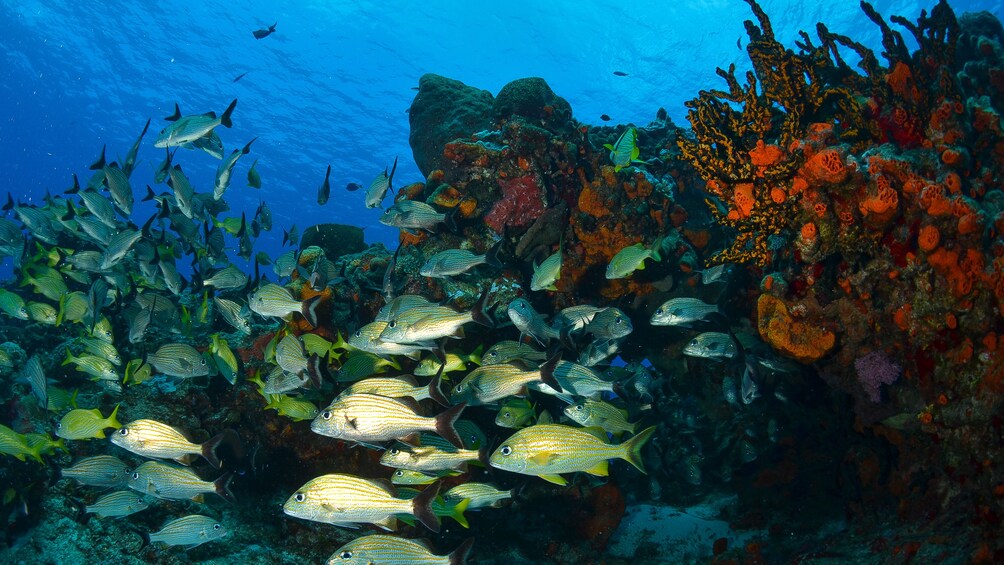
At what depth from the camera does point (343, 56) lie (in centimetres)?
3684

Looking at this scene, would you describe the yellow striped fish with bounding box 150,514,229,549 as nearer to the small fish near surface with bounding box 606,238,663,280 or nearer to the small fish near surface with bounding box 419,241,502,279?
the small fish near surface with bounding box 419,241,502,279

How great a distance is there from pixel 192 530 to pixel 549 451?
12.1 ft

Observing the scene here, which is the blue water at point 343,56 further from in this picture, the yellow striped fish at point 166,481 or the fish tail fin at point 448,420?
the yellow striped fish at point 166,481

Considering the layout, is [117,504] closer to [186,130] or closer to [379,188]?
[186,130]

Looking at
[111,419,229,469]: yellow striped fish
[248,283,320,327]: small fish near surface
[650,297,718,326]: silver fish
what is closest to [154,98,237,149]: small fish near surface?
[248,283,320,327]: small fish near surface

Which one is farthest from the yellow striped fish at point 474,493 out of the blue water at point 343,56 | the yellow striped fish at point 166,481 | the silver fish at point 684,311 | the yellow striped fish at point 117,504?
the blue water at point 343,56

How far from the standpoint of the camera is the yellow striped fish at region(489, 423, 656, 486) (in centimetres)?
369

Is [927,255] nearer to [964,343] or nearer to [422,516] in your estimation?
[964,343]

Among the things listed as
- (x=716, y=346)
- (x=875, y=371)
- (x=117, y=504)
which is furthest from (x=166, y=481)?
(x=875, y=371)

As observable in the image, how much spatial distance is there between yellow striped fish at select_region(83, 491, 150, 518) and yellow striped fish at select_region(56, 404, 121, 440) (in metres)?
0.71

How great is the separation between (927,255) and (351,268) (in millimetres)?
7429

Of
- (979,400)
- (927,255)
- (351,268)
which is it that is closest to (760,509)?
(979,400)

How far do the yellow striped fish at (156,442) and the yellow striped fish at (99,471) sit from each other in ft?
2.77

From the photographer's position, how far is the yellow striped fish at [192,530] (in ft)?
14.6
